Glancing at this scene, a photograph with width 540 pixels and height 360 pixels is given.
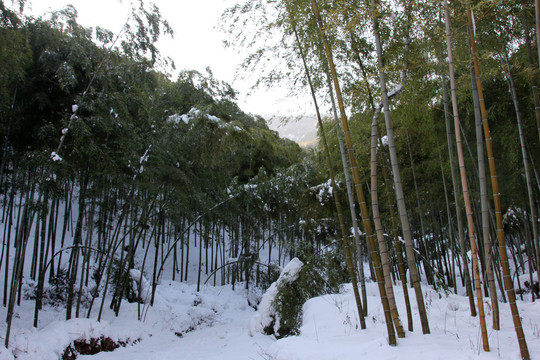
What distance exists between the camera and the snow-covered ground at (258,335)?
2229mm

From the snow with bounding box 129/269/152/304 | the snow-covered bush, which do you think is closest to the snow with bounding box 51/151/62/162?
the snow-covered bush

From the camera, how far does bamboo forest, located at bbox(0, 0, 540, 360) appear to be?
2.45 m

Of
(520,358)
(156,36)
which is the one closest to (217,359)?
(520,358)

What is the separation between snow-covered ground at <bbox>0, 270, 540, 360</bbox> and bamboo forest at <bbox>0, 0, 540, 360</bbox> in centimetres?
2

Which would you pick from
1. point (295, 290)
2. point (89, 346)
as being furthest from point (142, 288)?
point (295, 290)

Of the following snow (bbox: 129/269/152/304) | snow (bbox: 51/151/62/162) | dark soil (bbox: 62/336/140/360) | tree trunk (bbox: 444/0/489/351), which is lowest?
dark soil (bbox: 62/336/140/360)

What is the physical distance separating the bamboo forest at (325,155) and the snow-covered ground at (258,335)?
2cm

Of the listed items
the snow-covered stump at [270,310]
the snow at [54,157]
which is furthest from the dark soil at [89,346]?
the snow at [54,157]

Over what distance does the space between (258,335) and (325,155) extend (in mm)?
2778

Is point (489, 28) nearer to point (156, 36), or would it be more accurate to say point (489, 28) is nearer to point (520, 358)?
point (520, 358)

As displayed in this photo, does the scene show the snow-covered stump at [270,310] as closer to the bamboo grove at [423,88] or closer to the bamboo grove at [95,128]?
the bamboo grove at [95,128]

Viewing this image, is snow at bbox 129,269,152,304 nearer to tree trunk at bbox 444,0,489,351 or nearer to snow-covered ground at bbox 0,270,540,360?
snow-covered ground at bbox 0,270,540,360

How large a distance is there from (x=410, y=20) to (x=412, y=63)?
31cm

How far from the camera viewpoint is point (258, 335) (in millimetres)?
5250
